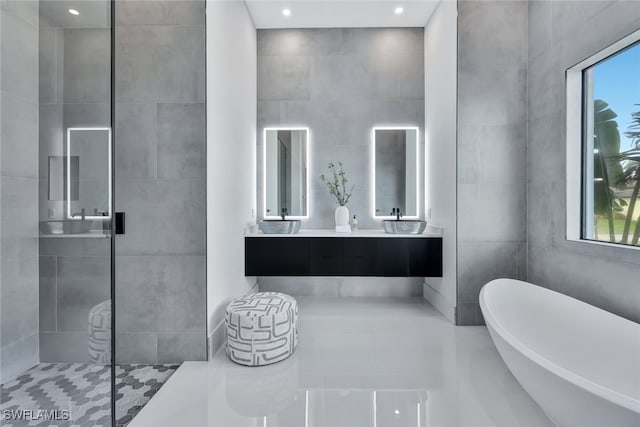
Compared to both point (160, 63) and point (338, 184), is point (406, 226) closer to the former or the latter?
point (338, 184)

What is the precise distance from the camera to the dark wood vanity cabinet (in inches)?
125

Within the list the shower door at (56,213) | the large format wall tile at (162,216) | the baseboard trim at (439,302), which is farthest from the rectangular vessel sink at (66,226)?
the baseboard trim at (439,302)

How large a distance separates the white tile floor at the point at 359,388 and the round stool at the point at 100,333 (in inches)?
30.1

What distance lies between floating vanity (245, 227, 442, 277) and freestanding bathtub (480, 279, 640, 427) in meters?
0.78

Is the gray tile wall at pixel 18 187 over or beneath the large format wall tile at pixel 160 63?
beneath

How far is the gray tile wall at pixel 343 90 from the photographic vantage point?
374cm

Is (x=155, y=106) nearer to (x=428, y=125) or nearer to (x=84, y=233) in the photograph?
(x=84, y=233)

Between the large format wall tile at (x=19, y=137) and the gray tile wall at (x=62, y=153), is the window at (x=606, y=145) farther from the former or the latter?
the large format wall tile at (x=19, y=137)

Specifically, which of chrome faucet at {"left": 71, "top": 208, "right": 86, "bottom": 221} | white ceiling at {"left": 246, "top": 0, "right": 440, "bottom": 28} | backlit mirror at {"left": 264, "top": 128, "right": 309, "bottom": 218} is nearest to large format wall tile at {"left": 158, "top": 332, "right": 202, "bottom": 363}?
chrome faucet at {"left": 71, "top": 208, "right": 86, "bottom": 221}

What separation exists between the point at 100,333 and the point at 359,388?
1.47 m

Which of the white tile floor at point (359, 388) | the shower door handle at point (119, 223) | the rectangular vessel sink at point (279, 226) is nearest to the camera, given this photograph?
the white tile floor at point (359, 388)

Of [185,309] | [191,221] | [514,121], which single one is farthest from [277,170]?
[514,121]

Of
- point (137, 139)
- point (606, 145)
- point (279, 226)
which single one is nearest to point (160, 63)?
point (137, 139)

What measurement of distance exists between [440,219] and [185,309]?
99.5 inches
